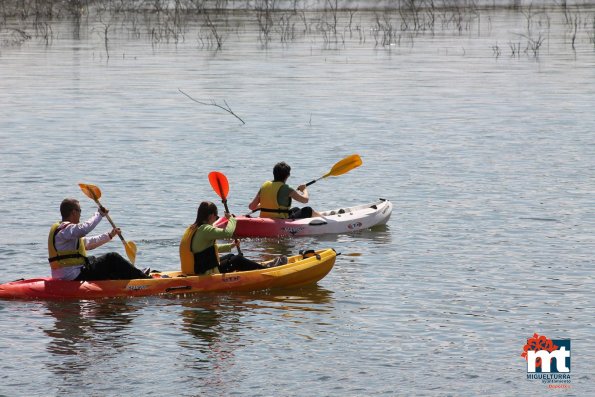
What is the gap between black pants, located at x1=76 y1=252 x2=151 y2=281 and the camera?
11.1m

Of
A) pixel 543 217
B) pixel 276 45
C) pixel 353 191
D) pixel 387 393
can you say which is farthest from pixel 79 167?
pixel 276 45

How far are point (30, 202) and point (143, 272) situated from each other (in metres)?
5.13

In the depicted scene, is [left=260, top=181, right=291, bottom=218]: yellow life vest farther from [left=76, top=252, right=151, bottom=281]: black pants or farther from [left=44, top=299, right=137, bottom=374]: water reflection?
[left=44, top=299, right=137, bottom=374]: water reflection

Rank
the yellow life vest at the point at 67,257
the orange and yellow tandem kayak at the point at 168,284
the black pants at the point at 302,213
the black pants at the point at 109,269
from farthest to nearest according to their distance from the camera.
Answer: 1. the black pants at the point at 302,213
2. the black pants at the point at 109,269
3. the orange and yellow tandem kayak at the point at 168,284
4. the yellow life vest at the point at 67,257

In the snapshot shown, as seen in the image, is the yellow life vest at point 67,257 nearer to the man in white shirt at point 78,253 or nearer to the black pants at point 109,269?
the man in white shirt at point 78,253

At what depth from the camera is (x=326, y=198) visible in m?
16.7

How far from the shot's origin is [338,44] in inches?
1457

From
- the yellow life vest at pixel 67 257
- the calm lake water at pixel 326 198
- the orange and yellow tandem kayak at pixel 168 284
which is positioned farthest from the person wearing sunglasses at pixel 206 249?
the yellow life vest at pixel 67 257

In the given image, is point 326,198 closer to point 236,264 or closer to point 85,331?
point 236,264

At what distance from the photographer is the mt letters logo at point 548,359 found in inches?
364

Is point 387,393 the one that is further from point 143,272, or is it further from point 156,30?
point 156,30

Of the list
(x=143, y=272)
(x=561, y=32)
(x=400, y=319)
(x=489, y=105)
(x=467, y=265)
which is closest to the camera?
(x=400, y=319)

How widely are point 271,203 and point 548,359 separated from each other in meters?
5.19

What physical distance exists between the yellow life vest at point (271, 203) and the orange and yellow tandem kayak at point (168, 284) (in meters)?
2.52
